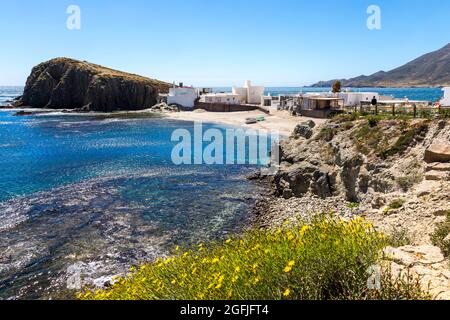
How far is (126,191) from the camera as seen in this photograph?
27188 millimetres

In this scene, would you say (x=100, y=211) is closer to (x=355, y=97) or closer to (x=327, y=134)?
(x=327, y=134)

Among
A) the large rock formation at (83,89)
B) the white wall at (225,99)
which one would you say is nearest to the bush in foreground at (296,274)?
the white wall at (225,99)

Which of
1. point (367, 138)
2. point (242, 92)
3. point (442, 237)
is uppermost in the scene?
point (242, 92)

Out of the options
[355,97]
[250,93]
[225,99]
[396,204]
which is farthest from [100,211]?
[250,93]

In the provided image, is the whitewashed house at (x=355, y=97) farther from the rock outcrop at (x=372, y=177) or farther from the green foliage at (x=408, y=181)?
the green foliage at (x=408, y=181)

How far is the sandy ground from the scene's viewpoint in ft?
187

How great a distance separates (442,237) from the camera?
9.09m

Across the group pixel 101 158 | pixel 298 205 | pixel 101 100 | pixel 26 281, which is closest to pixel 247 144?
pixel 101 158

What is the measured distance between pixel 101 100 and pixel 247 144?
7586cm

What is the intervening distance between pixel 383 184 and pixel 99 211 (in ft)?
55.1

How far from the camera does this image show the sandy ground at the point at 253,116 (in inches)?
2245

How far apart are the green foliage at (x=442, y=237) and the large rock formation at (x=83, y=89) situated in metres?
106
